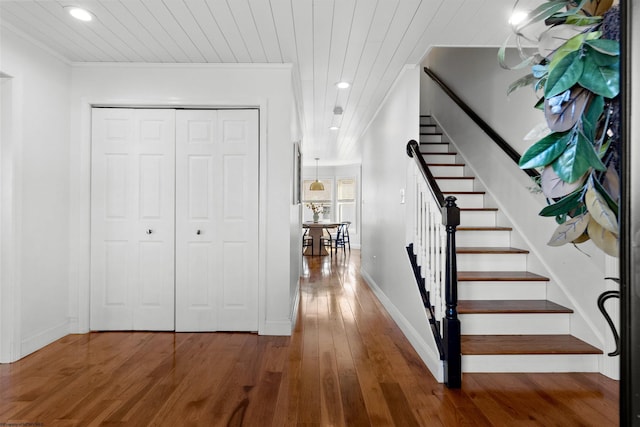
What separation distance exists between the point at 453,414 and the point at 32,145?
142 inches

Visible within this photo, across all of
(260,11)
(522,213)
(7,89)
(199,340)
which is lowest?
(199,340)

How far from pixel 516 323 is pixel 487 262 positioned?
641 mm

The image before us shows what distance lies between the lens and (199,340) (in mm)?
3258

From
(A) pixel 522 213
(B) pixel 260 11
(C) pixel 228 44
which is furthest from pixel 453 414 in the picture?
(C) pixel 228 44

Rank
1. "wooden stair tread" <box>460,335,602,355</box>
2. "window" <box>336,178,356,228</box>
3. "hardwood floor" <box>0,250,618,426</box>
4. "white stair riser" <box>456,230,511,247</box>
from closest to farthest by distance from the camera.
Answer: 1. "hardwood floor" <box>0,250,618,426</box>
2. "wooden stair tread" <box>460,335,602,355</box>
3. "white stair riser" <box>456,230,511,247</box>
4. "window" <box>336,178,356,228</box>

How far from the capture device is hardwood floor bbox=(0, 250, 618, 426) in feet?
6.62

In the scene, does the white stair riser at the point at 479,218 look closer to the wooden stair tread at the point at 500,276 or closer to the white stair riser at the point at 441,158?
the wooden stair tread at the point at 500,276

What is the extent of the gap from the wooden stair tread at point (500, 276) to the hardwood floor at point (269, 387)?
29.0 inches

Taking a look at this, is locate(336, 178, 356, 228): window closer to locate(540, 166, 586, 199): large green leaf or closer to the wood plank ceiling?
the wood plank ceiling

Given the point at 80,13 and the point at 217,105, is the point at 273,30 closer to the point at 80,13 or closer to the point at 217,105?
the point at 217,105

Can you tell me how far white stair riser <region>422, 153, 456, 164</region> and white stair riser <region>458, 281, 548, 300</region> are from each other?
6.69ft

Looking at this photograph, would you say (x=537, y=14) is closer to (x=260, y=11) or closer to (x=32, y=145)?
(x=260, y=11)

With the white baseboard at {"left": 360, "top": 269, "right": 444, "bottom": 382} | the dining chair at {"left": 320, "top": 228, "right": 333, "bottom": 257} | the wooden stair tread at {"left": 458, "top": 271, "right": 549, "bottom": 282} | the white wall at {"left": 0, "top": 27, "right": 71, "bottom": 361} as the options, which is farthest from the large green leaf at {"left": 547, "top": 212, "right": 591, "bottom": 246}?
the dining chair at {"left": 320, "top": 228, "right": 333, "bottom": 257}

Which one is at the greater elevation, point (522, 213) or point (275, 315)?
point (522, 213)
